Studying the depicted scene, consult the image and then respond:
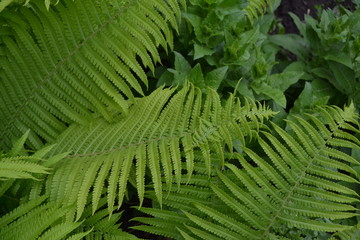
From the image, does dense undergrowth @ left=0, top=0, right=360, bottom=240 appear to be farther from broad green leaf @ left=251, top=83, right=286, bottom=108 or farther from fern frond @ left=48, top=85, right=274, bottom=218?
broad green leaf @ left=251, top=83, right=286, bottom=108

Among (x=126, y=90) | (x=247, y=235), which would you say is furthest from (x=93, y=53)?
(x=247, y=235)

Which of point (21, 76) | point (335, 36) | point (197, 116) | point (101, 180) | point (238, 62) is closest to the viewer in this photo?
point (101, 180)

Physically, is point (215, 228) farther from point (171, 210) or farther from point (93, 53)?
point (93, 53)

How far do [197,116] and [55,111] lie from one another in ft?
2.46

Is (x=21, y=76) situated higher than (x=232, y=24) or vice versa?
(x=21, y=76)

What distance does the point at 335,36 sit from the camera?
256 cm

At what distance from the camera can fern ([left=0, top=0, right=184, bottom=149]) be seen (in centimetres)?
188

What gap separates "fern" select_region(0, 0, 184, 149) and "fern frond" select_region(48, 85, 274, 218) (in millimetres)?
103

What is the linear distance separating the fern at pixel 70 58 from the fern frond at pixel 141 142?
0.34 feet

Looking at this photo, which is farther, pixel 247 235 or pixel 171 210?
pixel 171 210

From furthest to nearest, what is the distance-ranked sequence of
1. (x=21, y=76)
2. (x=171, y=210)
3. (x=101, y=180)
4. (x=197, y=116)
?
(x=171, y=210), (x=21, y=76), (x=197, y=116), (x=101, y=180)

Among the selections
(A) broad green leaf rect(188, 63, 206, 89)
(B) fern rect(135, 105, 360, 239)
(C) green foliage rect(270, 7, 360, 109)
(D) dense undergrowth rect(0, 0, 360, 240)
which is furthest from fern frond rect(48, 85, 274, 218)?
(C) green foliage rect(270, 7, 360, 109)

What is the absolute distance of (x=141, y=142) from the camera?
1849mm

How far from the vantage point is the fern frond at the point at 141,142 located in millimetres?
1735
